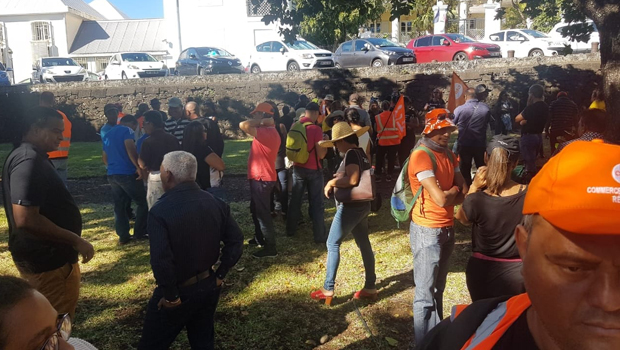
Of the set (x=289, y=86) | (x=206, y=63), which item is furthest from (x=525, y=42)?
(x=206, y=63)

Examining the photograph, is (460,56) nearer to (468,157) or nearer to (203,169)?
(468,157)

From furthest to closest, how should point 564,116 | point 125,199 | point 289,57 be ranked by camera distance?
point 289,57 → point 125,199 → point 564,116

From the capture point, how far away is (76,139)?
766 inches

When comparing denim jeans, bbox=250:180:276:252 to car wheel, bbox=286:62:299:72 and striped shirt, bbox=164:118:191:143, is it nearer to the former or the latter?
striped shirt, bbox=164:118:191:143

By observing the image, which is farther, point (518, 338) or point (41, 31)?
point (41, 31)

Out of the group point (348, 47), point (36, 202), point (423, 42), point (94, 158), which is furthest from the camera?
point (423, 42)

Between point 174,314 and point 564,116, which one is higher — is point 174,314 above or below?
below

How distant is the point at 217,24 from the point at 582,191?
131 ft

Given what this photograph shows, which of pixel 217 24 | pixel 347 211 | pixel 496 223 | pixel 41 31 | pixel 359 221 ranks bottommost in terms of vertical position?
pixel 359 221

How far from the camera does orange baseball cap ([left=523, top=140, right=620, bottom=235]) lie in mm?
1022

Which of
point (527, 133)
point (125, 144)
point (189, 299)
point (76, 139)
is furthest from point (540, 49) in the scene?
point (189, 299)

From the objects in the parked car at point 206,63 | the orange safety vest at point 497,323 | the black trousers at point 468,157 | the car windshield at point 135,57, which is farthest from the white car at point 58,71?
the orange safety vest at point 497,323

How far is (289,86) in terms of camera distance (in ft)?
60.8

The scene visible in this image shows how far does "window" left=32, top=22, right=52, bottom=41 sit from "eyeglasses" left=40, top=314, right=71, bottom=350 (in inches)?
1891
